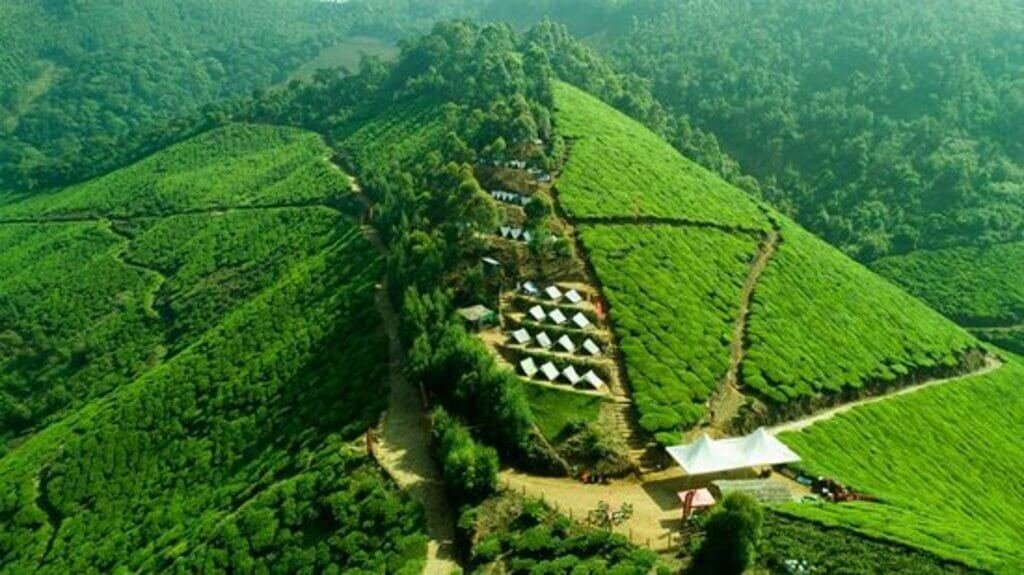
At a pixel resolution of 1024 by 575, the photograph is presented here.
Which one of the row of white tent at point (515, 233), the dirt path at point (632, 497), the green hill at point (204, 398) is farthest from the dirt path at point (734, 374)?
the green hill at point (204, 398)

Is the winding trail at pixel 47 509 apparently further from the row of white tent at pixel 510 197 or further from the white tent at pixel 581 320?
the row of white tent at pixel 510 197

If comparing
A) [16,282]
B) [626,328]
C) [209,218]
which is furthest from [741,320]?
[16,282]

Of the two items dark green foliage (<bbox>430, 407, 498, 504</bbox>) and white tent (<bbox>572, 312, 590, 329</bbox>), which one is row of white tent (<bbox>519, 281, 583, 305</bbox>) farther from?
dark green foliage (<bbox>430, 407, 498, 504</bbox>)

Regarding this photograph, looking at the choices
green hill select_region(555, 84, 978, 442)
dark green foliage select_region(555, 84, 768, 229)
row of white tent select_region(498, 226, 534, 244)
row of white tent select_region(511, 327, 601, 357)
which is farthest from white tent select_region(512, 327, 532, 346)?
dark green foliage select_region(555, 84, 768, 229)

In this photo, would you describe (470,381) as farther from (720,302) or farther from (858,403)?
(858,403)

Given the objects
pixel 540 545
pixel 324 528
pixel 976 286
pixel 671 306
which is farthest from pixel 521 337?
pixel 976 286

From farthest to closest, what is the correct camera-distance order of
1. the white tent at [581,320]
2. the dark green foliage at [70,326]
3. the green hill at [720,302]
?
1. the dark green foliage at [70,326]
2. the white tent at [581,320]
3. the green hill at [720,302]
